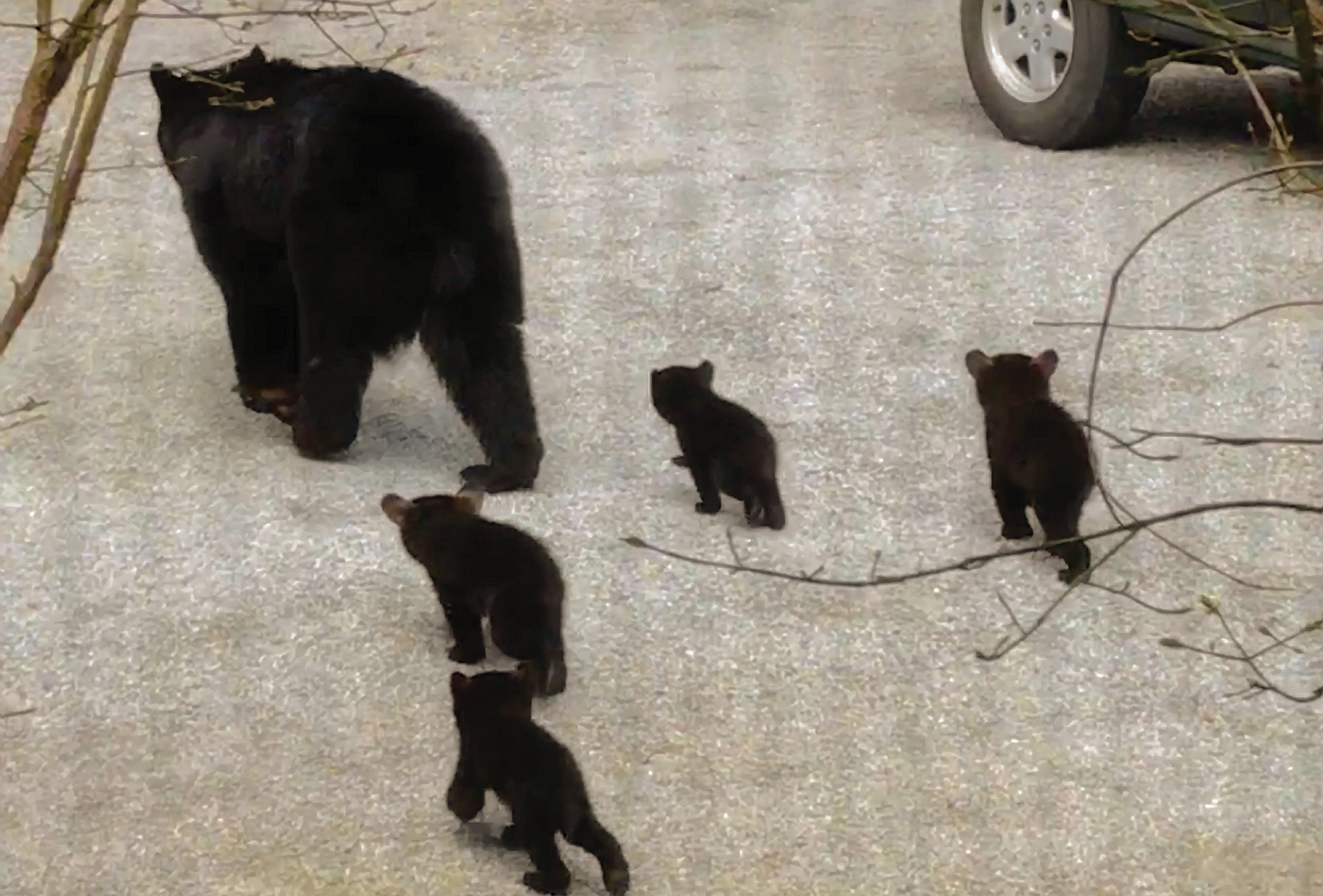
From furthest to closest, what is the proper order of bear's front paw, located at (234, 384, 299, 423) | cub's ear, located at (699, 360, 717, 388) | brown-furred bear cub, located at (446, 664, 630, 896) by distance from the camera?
bear's front paw, located at (234, 384, 299, 423)
cub's ear, located at (699, 360, 717, 388)
brown-furred bear cub, located at (446, 664, 630, 896)

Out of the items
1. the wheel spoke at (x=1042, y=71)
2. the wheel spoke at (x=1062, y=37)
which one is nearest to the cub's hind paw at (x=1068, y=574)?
the wheel spoke at (x=1062, y=37)

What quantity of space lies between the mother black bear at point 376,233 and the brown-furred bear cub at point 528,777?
5.83ft

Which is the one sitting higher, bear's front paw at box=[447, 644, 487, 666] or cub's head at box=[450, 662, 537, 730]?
cub's head at box=[450, 662, 537, 730]

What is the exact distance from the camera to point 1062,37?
A: 792 cm

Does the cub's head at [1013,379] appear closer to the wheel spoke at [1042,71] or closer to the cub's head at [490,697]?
the cub's head at [490,697]

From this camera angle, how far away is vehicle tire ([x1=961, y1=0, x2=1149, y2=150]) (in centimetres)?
768

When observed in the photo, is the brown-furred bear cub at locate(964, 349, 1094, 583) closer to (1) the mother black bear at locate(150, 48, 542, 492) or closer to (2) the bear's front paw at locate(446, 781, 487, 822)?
(1) the mother black bear at locate(150, 48, 542, 492)

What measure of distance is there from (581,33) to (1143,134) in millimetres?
3072

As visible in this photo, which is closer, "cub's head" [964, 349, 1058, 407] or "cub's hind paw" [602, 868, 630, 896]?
"cub's hind paw" [602, 868, 630, 896]

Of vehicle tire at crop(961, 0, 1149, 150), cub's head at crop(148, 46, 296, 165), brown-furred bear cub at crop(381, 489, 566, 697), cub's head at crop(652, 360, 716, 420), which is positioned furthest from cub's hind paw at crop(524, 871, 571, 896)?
vehicle tire at crop(961, 0, 1149, 150)

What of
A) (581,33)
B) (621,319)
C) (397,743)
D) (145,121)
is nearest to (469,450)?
(621,319)

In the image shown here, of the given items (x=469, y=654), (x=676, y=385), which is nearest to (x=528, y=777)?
(x=469, y=654)

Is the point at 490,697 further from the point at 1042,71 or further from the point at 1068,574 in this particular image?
the point at 1042,71

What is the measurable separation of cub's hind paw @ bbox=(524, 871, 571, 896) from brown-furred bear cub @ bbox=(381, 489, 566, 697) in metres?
0.60
